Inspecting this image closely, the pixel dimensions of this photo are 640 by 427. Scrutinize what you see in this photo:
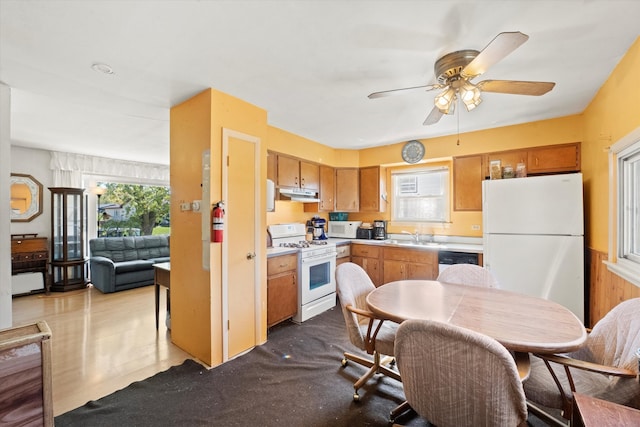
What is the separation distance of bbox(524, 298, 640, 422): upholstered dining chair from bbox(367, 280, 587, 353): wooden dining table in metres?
0.14

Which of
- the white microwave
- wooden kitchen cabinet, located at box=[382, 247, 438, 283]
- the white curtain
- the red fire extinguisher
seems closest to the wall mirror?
the white curtain

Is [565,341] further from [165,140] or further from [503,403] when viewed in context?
[165,140]

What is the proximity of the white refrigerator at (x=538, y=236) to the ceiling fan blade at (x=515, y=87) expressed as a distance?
1.53m

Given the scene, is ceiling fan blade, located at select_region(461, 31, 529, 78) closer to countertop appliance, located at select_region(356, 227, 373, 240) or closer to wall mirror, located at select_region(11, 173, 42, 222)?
countertop appliance, located at select_region(356, 227, 373, 240)

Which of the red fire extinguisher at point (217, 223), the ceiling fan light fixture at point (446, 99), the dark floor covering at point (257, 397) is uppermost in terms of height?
the ceiling fan light fixture at point (446, 99)

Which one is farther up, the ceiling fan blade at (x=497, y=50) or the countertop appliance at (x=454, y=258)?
the ceiling fan blade at (x=497, y=50)

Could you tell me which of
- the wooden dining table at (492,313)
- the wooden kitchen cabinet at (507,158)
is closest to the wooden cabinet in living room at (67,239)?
the wooden dining table at (492,313)

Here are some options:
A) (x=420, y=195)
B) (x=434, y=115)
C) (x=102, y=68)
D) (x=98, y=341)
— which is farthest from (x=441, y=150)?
(x=98, y=341)

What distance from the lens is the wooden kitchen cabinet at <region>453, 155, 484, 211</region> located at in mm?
3705

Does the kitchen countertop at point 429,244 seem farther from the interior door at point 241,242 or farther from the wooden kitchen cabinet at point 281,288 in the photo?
the interior door at point 241,242

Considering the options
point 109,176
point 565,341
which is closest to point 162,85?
point 565,341

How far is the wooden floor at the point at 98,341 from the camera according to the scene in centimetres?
216

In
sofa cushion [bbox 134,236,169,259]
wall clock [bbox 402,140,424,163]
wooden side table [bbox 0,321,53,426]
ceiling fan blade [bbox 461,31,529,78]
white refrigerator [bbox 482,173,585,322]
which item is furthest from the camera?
sofa cushion [bbox 134,236,169,259]

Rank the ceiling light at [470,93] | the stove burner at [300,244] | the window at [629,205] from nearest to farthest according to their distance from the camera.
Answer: the ceiling light at [470,93], the window at [629,205], the stove burner at [300,244]
